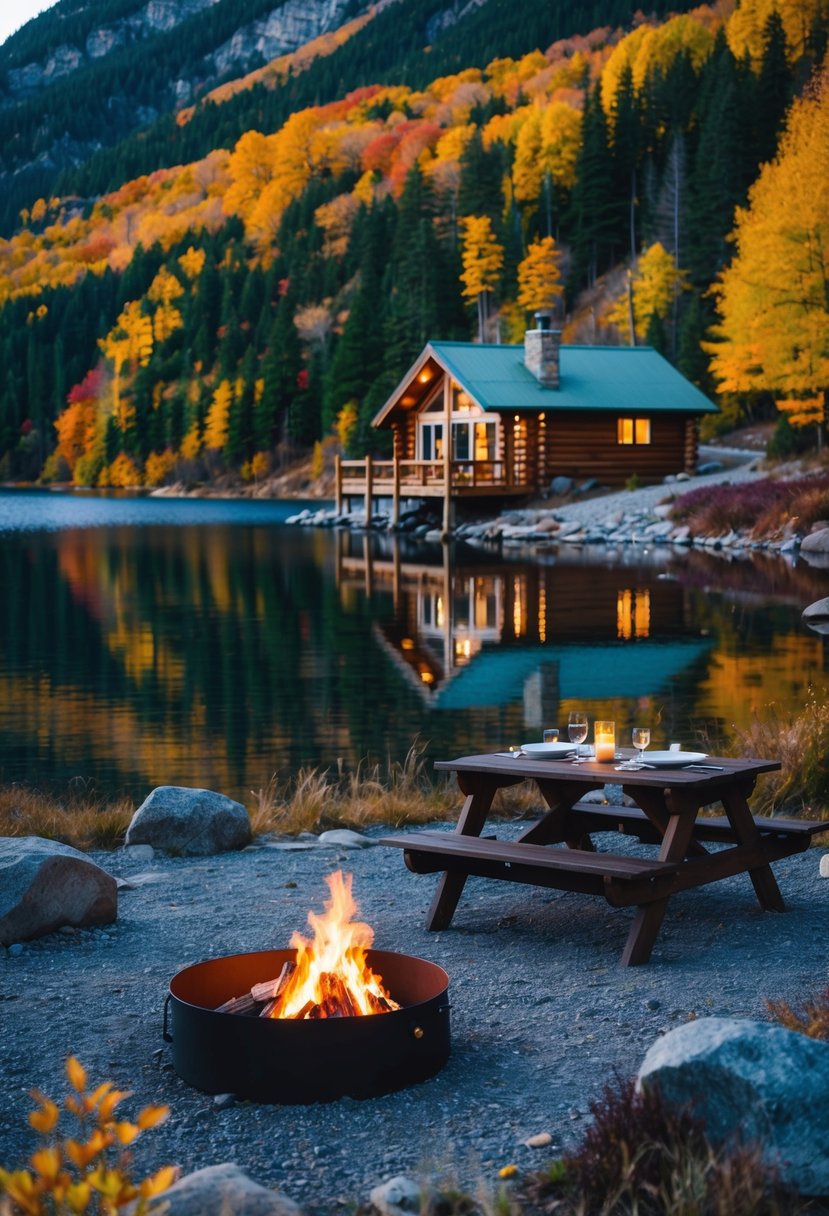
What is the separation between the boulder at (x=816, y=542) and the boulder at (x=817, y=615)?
12475 millimetres

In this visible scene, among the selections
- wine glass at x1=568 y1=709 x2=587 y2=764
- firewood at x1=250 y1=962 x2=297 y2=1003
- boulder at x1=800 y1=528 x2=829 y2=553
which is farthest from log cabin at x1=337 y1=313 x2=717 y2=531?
firewood at x1=250 y1=962 x2=297 y2=1003

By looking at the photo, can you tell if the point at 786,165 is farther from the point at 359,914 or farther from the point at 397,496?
the point at 359,914

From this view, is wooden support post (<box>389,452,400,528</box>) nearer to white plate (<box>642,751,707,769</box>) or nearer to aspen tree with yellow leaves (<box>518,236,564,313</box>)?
aspen tree with yellow leaves (<box>518,236,564,313</box>)

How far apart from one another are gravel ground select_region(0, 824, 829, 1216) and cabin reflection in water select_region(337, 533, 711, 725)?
772 centimetres

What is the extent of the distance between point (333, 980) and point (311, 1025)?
37 cm

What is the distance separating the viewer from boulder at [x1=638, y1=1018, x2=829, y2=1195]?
159 inches

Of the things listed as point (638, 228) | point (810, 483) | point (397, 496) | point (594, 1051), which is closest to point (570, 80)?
point (638, 228)

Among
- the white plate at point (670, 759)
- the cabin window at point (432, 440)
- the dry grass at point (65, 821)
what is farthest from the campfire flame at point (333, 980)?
the cabin window at point (432, 440)

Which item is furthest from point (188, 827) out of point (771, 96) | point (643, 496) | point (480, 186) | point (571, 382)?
point (480, 186)

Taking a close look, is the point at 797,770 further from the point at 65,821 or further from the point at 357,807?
the point at 65,821

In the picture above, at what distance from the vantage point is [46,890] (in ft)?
22.8

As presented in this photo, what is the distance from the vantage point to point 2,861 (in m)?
6.89

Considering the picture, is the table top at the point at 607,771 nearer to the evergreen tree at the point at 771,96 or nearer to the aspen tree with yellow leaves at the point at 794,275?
the aspen tree with yellow leaves at the point at 794,275

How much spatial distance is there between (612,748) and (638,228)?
83.5m
